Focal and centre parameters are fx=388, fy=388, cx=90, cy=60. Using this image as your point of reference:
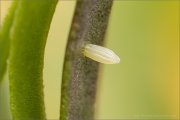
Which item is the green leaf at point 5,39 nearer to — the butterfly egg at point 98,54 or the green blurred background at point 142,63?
the butterfly egg at point 98,54

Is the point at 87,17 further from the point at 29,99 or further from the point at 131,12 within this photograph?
the point at 131,12

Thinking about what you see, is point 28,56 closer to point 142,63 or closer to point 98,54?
point 98,54

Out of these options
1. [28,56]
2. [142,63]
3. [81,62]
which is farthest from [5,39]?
[142,63]

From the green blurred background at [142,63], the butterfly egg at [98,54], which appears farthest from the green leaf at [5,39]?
the green blurred background at [142,63]

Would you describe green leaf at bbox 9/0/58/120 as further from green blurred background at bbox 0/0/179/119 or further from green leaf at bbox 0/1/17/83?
green blurred background at bbox 0/0/179/119

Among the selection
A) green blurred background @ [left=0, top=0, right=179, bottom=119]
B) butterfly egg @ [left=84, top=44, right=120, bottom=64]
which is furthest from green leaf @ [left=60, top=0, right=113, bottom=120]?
green blurred background @ [left=0, top=0, right=179, bottom=119]
